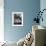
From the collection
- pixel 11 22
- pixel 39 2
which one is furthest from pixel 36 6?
pixel 11 22

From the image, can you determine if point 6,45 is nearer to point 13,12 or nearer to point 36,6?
point 13,12

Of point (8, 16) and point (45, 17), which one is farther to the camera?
point (8, 16)

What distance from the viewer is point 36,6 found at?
544 centimetres

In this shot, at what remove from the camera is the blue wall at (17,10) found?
541 centimetres

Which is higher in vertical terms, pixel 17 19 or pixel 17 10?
pixel 17 10

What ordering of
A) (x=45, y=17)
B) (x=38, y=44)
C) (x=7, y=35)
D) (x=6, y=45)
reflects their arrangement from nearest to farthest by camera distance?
(x=38, y=44) → (x=6, y=45) → (x=45, y=17) → (x=7, y=35)

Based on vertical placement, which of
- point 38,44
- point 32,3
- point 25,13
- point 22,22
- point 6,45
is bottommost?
point 6,45

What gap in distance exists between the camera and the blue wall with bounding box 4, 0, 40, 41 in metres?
5.41

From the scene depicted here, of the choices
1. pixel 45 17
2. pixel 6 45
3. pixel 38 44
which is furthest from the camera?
pixel 45 17

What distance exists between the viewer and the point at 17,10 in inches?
214

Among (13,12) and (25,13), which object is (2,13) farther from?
(25,13)

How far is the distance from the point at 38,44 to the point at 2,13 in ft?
10.5

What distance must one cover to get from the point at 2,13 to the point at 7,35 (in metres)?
0.93

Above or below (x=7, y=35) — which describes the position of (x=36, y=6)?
above
